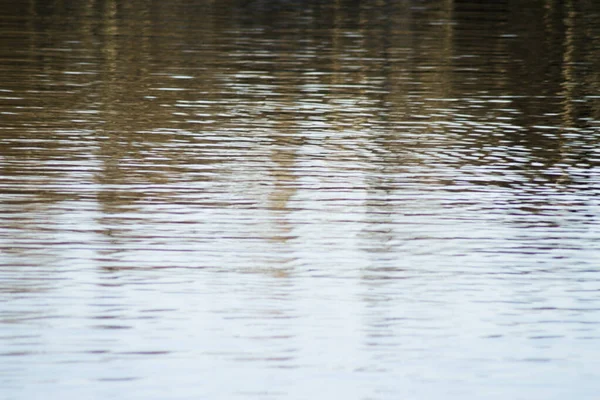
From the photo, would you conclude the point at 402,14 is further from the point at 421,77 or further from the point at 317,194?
the point at 317,194

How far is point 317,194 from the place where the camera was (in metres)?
11.3

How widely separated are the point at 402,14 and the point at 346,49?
36.7ft

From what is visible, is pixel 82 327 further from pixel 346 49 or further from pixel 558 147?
pixel 346 49

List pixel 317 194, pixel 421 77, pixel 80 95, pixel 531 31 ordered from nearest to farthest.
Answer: pixel 317 194 → pixel 80 95 → pixel 421 77 → pixel 531 31

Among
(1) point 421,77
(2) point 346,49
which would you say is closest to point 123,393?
(1) point 421,77

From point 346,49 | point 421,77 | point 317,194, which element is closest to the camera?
point 317,194

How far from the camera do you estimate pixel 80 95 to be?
1728cm

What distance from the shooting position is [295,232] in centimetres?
986

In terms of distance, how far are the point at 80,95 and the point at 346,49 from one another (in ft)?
29.3

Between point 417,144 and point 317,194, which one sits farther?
point 417,144

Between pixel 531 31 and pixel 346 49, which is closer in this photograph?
pixel 346 49

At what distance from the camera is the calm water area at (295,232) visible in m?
6.83

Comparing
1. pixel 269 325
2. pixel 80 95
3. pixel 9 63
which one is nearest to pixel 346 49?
pixel 9 63

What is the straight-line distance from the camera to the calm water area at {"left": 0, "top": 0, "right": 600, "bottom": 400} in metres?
6.83
